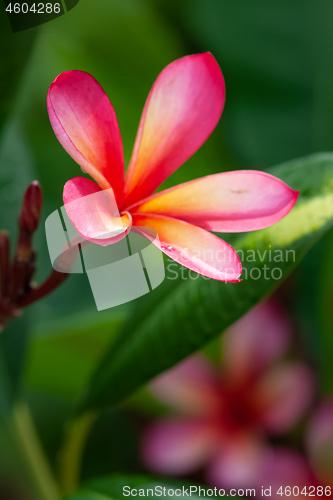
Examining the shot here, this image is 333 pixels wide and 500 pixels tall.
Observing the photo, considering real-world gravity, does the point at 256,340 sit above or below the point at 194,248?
below

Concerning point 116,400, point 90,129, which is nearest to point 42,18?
point 90,129

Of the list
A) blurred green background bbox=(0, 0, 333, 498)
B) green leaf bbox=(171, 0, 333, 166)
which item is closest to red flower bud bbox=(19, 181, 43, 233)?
blurred green background bbox=(0, 0, 333, 498)

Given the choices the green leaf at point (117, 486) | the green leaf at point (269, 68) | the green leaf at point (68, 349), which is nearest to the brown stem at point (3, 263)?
the green leaf at point (117, 486)

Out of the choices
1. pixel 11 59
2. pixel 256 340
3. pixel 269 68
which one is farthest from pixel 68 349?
pixel 269 68

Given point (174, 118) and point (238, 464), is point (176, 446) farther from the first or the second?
point (174, 118)

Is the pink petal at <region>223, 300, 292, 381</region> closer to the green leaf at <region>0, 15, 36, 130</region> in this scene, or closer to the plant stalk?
the plant stalk

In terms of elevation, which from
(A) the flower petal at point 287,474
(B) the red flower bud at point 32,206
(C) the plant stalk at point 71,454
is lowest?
(A) the flower petal at point 287,474

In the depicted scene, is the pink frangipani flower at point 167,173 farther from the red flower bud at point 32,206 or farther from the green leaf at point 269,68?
the green leaf at point 269,68
